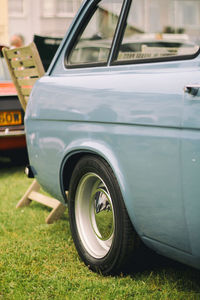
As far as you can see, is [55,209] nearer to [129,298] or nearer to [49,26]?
[129,298]

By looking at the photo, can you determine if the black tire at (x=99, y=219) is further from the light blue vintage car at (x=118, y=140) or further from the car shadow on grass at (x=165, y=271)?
the car shadow on grass at (x=165, y=271)

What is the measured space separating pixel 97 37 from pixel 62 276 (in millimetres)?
1607

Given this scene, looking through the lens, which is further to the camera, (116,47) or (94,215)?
(94,215)

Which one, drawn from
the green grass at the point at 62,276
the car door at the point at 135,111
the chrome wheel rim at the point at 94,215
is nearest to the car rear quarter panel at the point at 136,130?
the car door at the point at 135,111

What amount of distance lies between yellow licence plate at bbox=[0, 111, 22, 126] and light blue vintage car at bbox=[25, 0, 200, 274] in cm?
234

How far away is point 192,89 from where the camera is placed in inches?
78.5

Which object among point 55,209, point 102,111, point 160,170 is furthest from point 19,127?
point 160,170

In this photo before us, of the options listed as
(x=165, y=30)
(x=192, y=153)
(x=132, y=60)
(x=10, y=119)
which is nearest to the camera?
(x=192, y=153)

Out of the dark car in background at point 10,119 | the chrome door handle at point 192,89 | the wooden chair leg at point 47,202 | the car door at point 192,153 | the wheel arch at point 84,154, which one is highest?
the chrome door handle at point 192,89

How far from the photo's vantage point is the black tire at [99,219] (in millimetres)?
2576

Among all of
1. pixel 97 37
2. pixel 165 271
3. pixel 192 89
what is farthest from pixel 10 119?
pixel 192 89

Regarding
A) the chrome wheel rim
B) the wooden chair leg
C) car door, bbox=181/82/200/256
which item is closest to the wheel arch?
the chrome wheel rim

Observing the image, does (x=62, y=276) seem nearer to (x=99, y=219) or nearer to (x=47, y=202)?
(x=99, y=219)

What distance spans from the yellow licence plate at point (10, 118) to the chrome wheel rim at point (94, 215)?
2.87 meters
